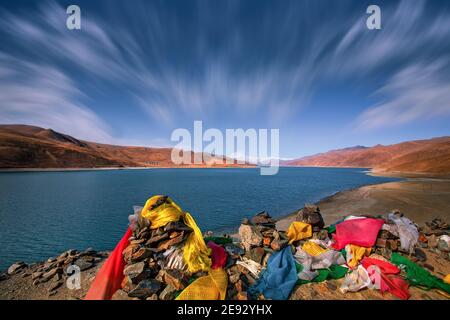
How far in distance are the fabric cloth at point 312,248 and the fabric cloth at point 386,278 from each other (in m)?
1.18

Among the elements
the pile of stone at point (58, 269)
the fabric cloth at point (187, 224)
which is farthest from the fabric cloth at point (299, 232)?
the pile of stone at point (58, 269)

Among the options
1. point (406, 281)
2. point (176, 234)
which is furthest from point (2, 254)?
point (406, 281)

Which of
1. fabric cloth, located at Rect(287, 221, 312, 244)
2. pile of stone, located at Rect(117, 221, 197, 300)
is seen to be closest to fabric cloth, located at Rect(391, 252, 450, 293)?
fabric cloth, located at Rect(287, 221, 312, 244)

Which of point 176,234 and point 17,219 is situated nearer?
point 176,234

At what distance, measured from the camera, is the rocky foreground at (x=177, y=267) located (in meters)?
5.01

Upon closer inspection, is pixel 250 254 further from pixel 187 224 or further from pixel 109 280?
pixel 109 280

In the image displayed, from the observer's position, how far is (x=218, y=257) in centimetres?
609

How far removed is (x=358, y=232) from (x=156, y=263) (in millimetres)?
6699

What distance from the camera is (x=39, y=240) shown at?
40.0 ft

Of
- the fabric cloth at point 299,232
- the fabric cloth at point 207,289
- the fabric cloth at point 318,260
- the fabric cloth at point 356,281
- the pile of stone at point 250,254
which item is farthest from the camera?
the fabric cloth at point 299,232

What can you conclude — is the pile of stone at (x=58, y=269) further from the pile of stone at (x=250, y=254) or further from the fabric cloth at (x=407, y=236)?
the fabric cloth at (x=407, y=236)

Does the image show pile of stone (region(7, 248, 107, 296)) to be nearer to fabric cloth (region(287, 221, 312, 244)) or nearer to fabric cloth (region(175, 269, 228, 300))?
fabric cloth (region(175, 269, 228, 300))
